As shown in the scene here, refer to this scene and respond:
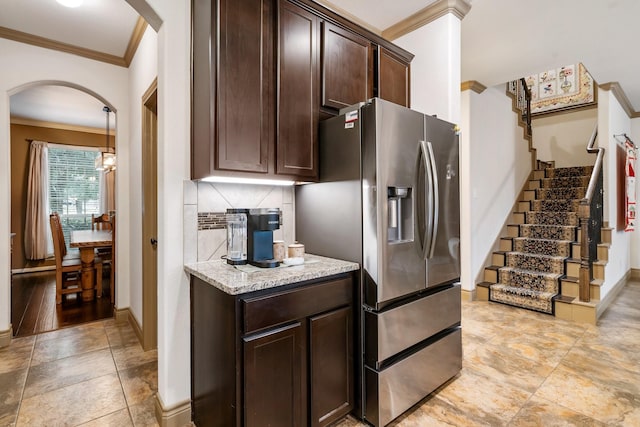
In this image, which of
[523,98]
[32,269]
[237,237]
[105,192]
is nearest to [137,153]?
[237,237]

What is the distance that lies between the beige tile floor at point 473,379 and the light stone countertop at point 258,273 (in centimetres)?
93

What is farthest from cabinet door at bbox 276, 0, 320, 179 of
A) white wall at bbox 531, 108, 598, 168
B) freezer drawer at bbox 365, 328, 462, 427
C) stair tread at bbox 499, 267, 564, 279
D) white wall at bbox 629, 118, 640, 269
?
white wall at bbox 629, 118, 640, 269

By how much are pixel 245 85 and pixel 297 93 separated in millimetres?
359

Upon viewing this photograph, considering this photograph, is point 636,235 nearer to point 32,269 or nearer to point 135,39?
point 135,39

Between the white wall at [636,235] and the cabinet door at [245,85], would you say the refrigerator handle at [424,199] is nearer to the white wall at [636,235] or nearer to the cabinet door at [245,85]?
the cabinet door at [245,85]

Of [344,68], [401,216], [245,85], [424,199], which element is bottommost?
[401,216]

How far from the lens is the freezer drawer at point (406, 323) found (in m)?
1.78

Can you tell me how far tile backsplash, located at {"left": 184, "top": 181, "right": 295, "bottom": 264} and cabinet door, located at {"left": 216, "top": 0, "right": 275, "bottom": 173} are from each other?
1.15 ft

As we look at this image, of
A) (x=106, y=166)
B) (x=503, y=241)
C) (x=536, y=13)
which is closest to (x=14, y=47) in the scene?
(x=106, y=166)

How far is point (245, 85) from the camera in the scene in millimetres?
1743

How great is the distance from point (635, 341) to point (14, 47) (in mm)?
6388

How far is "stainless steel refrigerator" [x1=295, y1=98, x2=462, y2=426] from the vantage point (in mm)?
1772

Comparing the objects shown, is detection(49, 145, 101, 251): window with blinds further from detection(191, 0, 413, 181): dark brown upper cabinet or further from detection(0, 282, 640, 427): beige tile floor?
detection(191, 0, 413, 181): dark brown upper cabinet

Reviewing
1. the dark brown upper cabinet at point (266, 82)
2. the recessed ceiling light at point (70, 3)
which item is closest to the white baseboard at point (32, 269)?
the recessed ceiling light at point (70, 3)
